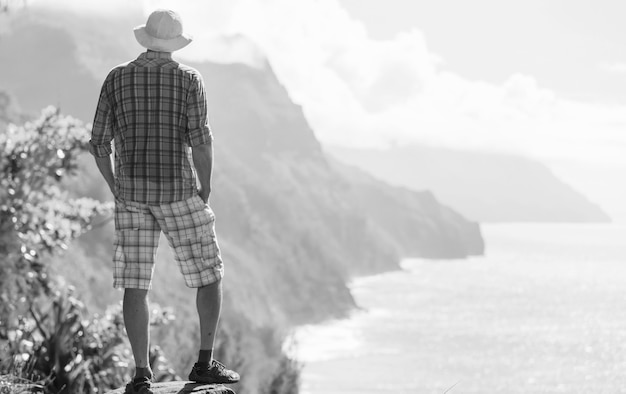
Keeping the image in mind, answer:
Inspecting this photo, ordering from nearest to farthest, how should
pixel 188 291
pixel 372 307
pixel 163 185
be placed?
pixel 163 185 < pixel 188 291 < pixel 372 307

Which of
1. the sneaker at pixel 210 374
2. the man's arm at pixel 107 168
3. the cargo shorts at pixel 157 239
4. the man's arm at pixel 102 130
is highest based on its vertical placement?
the man's arm at pixel 102 130

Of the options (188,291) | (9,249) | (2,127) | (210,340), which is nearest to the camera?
(210,340)

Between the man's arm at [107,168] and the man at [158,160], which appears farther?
the man's arm at [107,168]

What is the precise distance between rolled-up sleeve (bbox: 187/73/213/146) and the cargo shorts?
386 millimetres

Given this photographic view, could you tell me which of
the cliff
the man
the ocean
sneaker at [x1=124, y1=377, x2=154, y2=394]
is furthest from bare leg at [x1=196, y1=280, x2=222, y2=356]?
the ocean

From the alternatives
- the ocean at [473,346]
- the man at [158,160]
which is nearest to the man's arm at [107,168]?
the man at [158,160]

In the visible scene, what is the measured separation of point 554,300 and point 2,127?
139436mm

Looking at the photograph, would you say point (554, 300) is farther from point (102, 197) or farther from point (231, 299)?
point (102, 197)

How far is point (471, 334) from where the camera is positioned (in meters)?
144

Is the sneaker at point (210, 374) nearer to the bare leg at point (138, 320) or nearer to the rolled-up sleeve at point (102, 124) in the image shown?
the bare leg at point (138, 320)

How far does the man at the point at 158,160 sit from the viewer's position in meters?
4.89

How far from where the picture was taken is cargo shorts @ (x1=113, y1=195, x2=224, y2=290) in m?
4.93

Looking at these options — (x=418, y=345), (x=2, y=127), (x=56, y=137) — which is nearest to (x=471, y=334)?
(x=418, y=345)

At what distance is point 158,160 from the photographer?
4879 mm
